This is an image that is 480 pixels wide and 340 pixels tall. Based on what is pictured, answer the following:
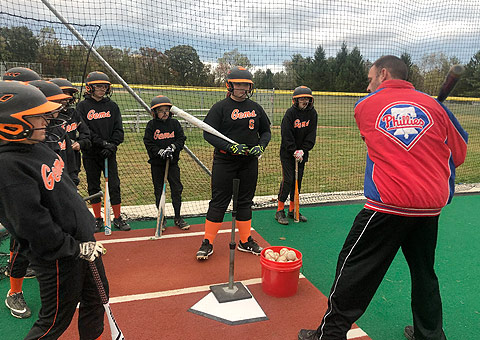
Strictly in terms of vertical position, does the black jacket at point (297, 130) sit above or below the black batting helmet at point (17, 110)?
below

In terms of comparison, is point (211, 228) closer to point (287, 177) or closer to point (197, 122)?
point (197, 122)

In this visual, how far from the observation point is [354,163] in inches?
413

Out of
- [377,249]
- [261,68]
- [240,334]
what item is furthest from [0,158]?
[261,68]

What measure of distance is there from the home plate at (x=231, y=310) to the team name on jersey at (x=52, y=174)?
184cm

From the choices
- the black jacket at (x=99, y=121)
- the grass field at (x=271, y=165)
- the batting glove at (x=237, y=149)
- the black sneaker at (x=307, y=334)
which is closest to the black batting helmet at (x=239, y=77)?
the batting glove at (x=237, y=149)

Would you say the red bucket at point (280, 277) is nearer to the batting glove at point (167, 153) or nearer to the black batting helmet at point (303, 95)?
the batting glove at point (167, 153)

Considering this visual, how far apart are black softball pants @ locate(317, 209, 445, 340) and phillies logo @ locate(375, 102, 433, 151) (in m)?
0.55

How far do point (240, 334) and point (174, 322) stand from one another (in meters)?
0.61

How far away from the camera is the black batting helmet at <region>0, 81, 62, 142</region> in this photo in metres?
1.82

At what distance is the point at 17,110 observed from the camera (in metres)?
1.85

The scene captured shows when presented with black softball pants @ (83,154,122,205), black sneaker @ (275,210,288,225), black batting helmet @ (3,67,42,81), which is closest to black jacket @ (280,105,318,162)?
black sneaker @ (275,210,288,225)

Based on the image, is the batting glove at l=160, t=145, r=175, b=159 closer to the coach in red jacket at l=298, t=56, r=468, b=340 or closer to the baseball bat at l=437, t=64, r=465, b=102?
the coach in red jacket at l=298, t=56, r=468, b=340

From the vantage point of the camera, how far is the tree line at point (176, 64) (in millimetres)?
5453

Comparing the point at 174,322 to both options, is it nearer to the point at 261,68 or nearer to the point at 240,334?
the point at 240,334
